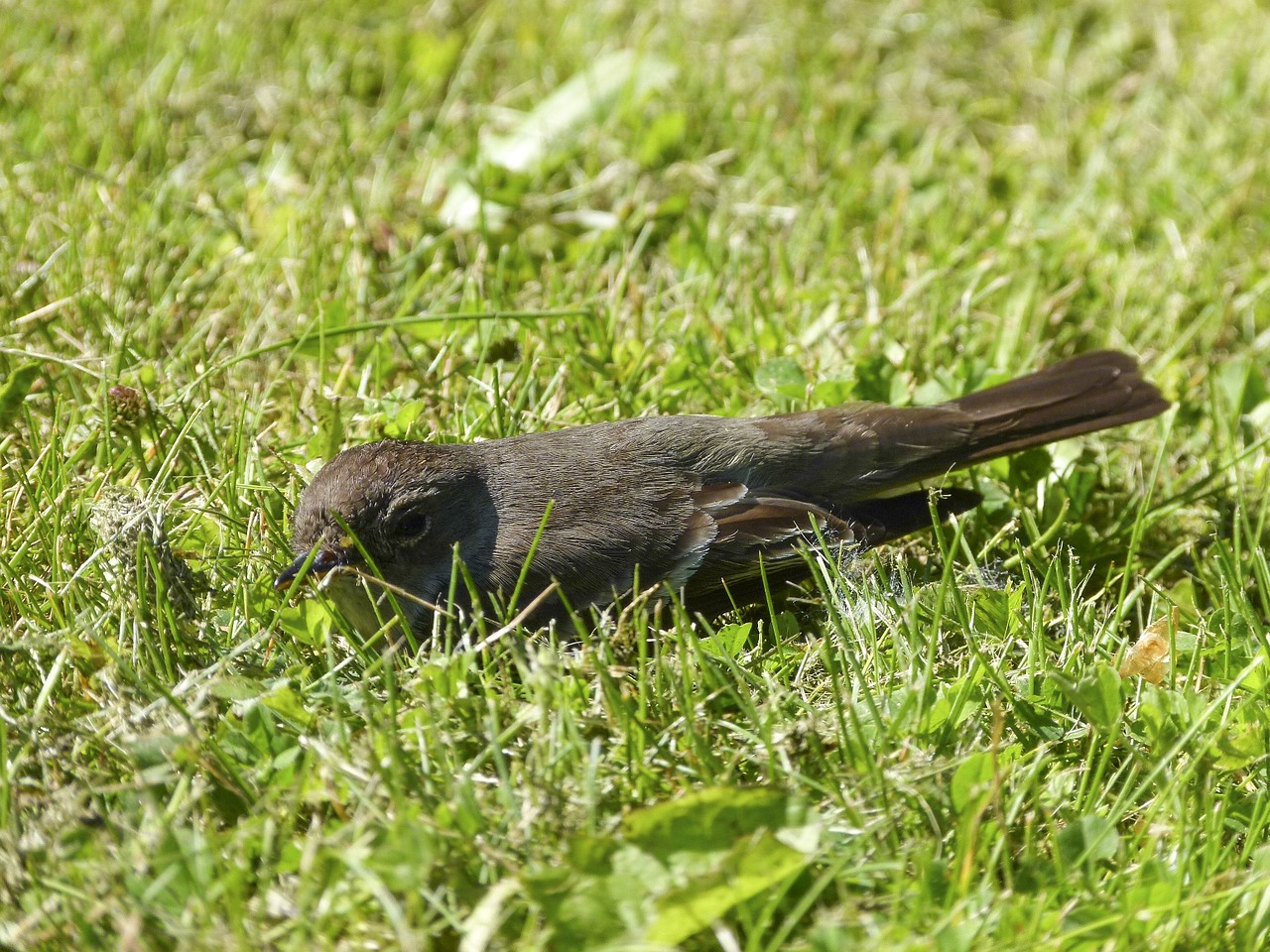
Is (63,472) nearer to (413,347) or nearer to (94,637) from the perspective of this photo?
(94,637)

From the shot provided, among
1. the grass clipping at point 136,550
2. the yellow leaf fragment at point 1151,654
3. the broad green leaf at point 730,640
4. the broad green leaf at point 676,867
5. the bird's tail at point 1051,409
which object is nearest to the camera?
the broad green leaf at point 676,867

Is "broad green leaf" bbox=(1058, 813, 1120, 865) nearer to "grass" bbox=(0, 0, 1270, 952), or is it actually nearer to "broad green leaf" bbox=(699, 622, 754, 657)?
"grass" bbox=(0, 0, 1270, 952)

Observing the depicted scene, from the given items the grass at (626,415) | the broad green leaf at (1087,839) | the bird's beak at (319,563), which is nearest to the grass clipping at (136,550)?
the grass at (626,415)

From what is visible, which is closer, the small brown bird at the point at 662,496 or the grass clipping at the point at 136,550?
the grass clipping at the point at 136,550

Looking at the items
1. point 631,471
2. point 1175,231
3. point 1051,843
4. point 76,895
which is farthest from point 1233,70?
point 76,895

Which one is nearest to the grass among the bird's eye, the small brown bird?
the small brown bird

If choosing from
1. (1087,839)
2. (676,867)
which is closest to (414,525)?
(676,867)

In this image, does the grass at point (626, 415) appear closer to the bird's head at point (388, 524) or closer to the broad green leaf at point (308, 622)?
the broad green leaf at point (308, 622)
